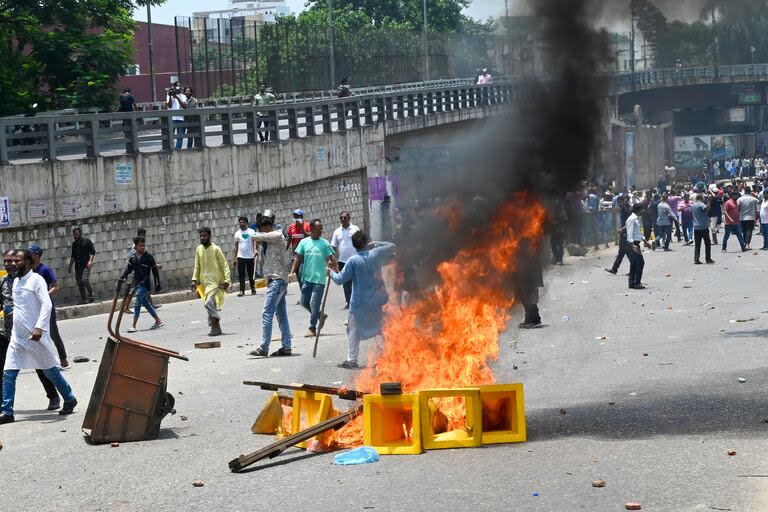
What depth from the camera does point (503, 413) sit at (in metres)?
9.34

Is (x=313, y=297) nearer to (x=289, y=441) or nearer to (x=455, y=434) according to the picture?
(x=455, y=434)

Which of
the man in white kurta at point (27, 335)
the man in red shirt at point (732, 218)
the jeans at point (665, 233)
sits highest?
the man in white kurta at point (27, 335)

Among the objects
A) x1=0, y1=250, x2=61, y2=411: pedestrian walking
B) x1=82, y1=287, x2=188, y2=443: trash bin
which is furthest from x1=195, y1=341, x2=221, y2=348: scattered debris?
x1=82, y1=287, x2=188, y2=443: trash bin

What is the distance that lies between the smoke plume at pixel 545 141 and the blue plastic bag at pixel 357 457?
2.80m

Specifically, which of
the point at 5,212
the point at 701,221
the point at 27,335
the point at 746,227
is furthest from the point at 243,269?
the point at 746,227

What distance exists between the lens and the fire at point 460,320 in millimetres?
10172

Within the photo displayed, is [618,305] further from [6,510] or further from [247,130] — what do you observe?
[6,510]

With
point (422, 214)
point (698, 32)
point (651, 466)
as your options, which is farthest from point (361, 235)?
point (698, 32)

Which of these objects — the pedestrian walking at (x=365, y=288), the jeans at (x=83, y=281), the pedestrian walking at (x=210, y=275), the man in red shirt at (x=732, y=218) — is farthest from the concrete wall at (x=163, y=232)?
the pedestrian walking at (x=365, y=288)

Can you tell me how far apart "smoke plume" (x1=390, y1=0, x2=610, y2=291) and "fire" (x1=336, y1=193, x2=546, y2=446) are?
0.76 feet

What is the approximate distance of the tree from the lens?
117 ft

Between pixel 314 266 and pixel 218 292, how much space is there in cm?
208

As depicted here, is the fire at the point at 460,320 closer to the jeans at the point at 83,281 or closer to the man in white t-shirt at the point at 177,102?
the jeans at the point at 83,281

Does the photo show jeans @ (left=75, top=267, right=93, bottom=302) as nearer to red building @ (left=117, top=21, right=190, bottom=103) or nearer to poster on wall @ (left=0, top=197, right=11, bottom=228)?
poster on wall @ (left=0, top=197, right=11, bottom=228)
